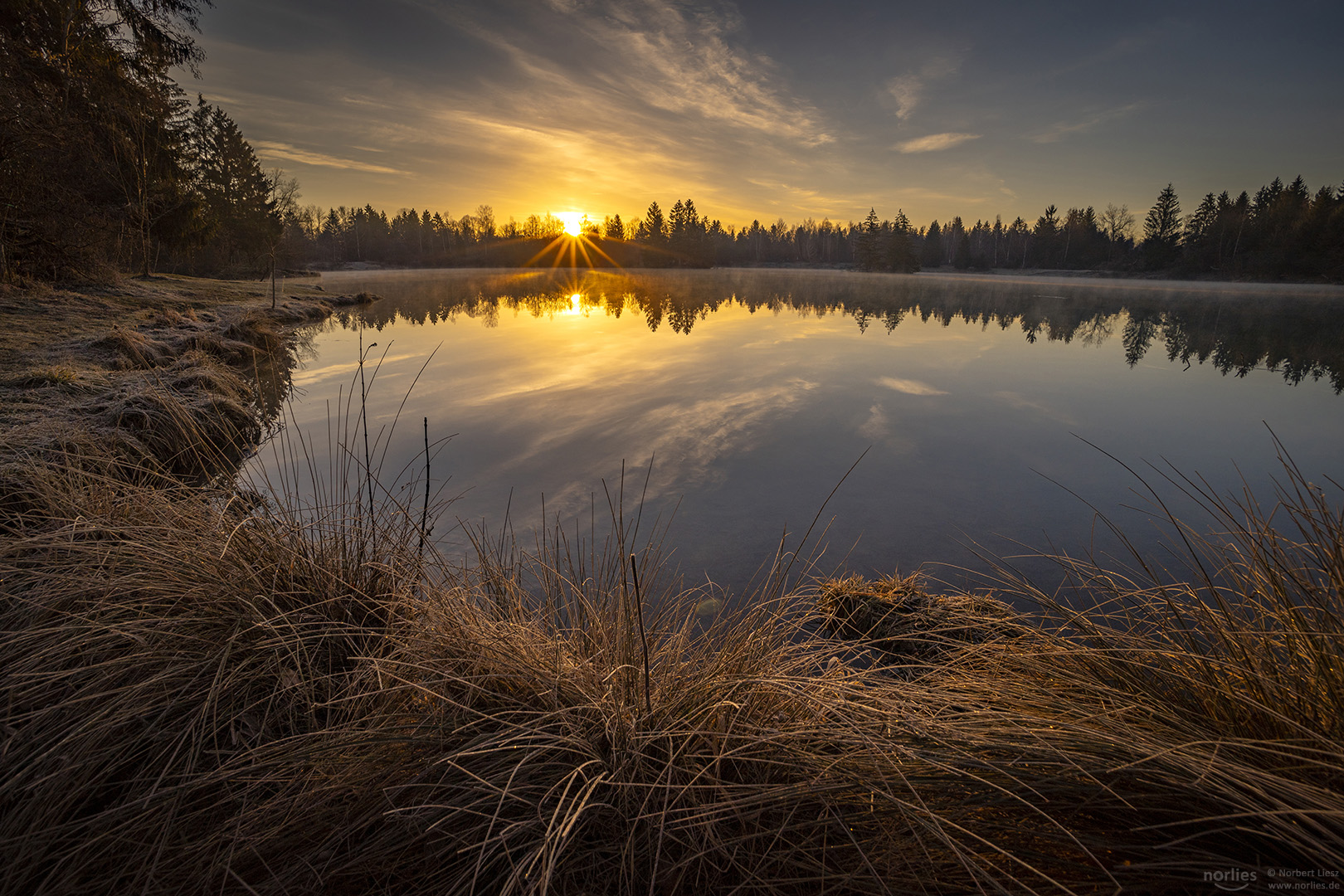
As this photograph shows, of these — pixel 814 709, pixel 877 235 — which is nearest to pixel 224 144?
pixel 814 709

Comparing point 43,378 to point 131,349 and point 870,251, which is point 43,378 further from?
point 870,251

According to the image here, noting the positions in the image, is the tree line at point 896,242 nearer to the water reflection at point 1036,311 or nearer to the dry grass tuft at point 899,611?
the water reflection at point 1036,311

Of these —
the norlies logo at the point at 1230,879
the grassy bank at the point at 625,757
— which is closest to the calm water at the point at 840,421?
the grassy bank at the point at 625,757

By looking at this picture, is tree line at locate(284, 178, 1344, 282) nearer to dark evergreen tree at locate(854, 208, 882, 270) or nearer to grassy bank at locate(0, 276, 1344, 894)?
dark evergreen tree at locate(854, 208, 882, 270)

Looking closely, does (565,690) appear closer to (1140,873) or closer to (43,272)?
(1140,873)

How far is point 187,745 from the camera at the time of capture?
1.42m

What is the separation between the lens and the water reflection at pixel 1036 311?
13.0 metres

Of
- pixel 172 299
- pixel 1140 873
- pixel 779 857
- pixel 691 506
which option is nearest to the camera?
pixel 1140 873

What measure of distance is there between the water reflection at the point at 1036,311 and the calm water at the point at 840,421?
26cm

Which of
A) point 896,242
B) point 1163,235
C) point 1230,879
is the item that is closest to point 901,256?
point 896,242

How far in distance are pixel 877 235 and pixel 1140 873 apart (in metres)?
81.3

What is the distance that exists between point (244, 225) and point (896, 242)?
63.1 metres

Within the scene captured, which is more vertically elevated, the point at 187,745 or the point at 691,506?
the point at 187,745

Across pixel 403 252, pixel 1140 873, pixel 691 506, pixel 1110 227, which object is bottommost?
pixel 691 506
